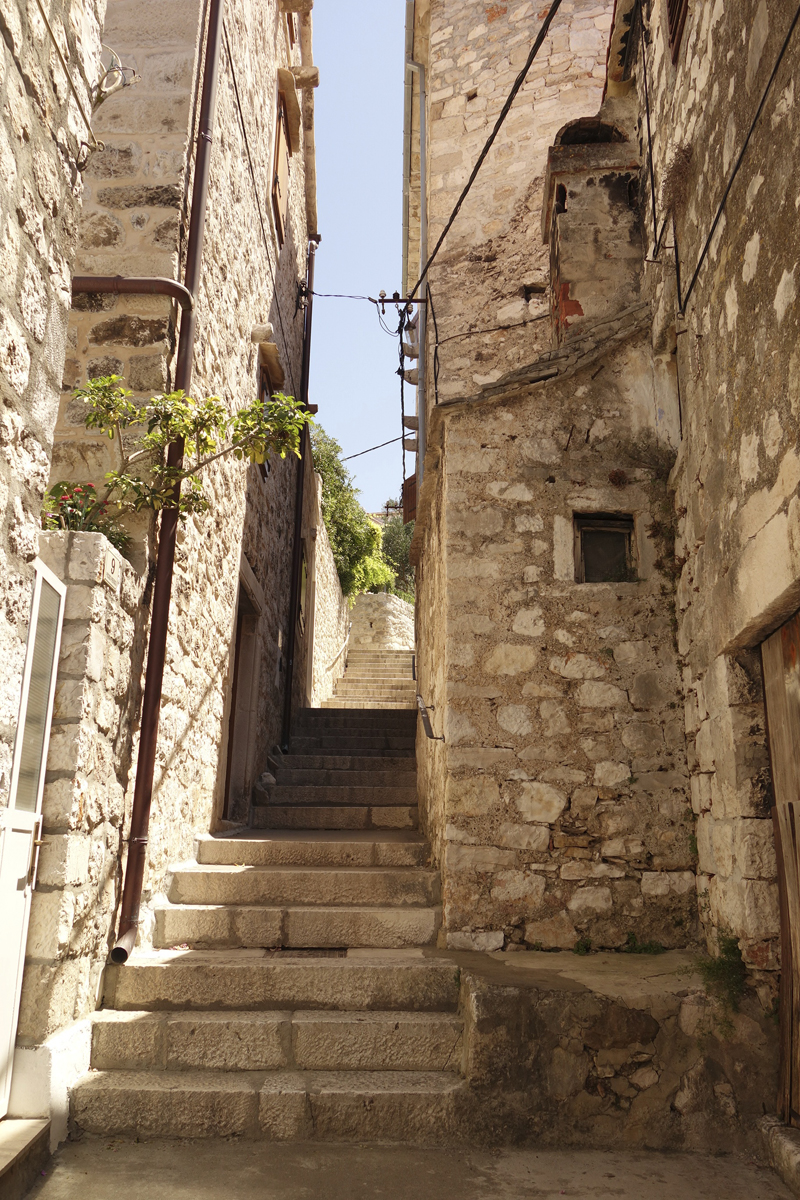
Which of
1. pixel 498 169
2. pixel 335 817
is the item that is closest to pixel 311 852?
pixel 335 817

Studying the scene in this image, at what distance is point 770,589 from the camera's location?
3016 mm

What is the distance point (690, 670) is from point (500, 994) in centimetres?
169

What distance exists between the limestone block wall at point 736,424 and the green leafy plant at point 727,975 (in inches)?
3.6

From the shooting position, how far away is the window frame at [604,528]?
441cm

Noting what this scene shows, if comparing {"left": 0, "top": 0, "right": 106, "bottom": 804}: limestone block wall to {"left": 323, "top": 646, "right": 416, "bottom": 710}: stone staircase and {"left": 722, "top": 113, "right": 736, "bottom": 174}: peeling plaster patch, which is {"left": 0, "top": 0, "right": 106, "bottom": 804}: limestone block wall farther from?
{"left": 323, "top": 646, "right": 416, "bottom": 710}: stone staircase

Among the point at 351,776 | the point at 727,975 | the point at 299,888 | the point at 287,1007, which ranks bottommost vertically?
the point at 287,1007

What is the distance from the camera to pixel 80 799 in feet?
11.2

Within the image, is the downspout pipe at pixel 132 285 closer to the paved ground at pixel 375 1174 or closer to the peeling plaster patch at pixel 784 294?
the peeling plaster patch at pixel 784 294

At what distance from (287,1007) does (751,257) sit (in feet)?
11.8

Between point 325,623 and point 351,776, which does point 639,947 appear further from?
point 325,623

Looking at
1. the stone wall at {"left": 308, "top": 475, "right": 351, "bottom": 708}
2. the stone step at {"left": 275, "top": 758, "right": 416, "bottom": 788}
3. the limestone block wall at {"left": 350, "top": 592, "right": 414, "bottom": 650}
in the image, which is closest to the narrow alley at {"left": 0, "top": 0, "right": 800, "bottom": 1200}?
the stone step at {"left": 275, "top": 758, "right": 416, "bottom": 788}

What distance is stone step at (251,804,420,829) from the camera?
590cm

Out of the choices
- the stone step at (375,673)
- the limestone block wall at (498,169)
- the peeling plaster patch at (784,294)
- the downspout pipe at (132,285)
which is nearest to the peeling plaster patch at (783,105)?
the peeling plaster patch at (784,294)

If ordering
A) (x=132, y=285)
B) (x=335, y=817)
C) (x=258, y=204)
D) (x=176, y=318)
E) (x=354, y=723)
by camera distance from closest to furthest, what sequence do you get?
(x=132, y=285), (x=176, y=318), (x=335, y=817), (x=258, y=204), (x=354, y=723)
